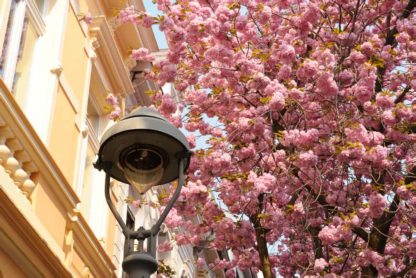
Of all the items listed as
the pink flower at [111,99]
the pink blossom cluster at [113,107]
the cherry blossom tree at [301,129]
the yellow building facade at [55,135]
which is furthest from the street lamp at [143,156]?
the pink flower at [111,99]

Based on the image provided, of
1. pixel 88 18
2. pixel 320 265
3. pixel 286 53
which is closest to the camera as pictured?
pixel 320 265

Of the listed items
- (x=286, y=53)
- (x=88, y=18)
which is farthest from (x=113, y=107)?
(x=286, y=53)

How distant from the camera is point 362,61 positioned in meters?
9.88

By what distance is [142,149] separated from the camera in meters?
5.05

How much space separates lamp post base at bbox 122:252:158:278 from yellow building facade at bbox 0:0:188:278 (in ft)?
7.34

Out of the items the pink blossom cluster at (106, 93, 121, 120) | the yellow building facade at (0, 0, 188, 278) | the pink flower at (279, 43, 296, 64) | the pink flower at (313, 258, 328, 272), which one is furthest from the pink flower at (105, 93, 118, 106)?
the pink flower at (313, 258, 328, 272)

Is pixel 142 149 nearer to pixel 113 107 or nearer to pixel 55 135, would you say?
pixel 55 135

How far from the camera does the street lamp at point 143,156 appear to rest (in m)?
4.85

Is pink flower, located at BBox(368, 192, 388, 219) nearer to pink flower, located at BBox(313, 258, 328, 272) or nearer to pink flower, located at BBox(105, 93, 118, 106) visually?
pink flower, located at BBox(313, 258, 328, 272)

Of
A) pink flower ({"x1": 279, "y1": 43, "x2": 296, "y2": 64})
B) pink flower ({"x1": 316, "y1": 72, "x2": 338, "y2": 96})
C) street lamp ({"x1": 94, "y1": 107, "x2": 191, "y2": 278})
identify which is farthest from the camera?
pink flower ({"x1": 279, "y1": 43, "x2": 296, "y2": 64})

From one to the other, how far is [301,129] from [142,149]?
5.51m

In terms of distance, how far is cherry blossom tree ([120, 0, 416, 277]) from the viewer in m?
9.18

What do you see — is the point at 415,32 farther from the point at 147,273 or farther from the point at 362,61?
the point at 147,273

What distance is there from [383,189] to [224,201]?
2336mm
